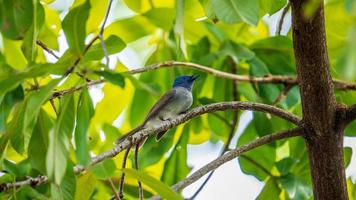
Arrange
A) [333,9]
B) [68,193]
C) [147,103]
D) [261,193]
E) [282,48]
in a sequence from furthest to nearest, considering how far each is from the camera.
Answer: [147,103], [282,48], [333,9], [261,193], [68,193]

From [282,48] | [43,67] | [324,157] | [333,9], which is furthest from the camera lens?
[282,48]

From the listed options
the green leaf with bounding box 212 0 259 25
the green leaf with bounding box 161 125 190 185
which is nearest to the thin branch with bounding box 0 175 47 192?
the green leaf with bounding box 212 0 259 25

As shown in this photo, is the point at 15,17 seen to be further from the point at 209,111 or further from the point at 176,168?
the point at 176,168

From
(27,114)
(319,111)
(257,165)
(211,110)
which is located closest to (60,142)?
(27,114)

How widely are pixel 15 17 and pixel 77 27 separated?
211mm

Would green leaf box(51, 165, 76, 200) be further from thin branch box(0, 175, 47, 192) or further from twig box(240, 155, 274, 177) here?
twig box(240, 155, 274, 177)

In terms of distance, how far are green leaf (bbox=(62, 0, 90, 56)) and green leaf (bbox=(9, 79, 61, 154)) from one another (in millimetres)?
96

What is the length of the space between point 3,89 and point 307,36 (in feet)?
2.02

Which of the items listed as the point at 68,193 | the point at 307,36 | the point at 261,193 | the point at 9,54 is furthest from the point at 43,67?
the point at 261,193

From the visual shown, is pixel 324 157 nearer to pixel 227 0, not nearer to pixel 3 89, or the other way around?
pixel 227 0

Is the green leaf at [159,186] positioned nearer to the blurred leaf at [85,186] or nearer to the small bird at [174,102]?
the blurred leaf at [85,186]

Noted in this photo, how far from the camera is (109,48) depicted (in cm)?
146

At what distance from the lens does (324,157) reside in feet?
5.15

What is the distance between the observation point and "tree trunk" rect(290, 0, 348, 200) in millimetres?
1484
